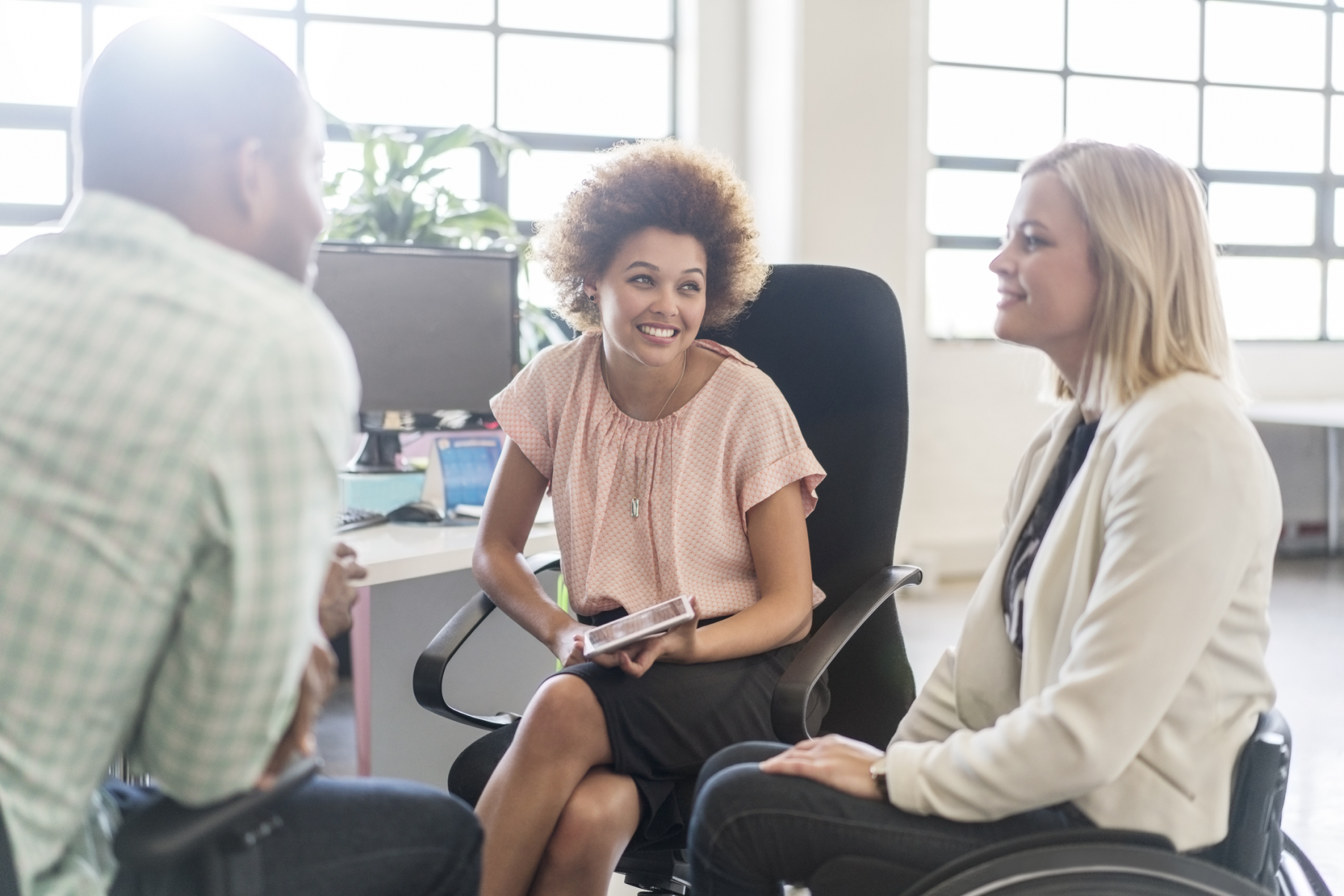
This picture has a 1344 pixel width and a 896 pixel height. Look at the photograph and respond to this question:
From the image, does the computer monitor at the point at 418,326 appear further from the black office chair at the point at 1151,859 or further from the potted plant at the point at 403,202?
the black office chair at the point at 1151,859

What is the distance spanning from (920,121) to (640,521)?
3808 mm

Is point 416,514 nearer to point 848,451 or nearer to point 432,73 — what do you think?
point 848,451

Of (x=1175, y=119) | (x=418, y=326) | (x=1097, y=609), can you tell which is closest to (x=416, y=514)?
(x=418, y=326)

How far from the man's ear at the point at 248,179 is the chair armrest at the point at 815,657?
822 mm

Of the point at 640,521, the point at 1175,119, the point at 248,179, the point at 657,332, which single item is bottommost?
the point at 640,521

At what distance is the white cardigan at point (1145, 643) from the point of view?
1.00 metres

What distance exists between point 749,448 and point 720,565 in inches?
6.9

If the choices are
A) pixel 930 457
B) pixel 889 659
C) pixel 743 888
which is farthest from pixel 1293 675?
pixel 743 888

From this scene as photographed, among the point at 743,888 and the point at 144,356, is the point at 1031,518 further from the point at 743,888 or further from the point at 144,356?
the point at 144,356

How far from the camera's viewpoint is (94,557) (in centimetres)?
78

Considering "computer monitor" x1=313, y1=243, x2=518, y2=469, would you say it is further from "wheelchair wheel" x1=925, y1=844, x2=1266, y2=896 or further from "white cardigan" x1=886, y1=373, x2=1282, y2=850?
"wheelchair wheel" x1=925, y1=844, x2=1266, y2=896

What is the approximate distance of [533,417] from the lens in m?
1.76

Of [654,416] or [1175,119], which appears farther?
[1175,119]

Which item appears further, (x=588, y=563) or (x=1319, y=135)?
(x=1319, y=135)
